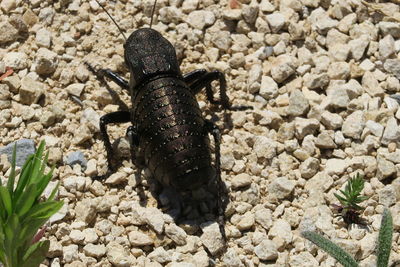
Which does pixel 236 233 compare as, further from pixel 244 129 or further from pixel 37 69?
pixel 37 69

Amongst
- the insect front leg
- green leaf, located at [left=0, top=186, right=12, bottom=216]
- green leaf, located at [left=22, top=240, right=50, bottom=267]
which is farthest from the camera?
the insect front leg

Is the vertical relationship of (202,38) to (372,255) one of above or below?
above

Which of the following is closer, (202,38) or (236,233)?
(236,233)

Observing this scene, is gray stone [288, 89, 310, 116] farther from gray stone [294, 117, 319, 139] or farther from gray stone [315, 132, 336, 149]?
gray stone [315, 132, 336, 149]

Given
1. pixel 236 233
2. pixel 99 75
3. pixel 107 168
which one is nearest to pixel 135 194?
pixel 107 168

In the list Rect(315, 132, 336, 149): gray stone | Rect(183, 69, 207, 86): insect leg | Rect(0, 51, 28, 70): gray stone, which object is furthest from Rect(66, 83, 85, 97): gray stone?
Rect(315, 132, 336, 149): gray stone

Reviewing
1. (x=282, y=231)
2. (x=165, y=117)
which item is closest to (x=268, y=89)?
(x=165, y=117)
